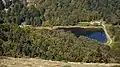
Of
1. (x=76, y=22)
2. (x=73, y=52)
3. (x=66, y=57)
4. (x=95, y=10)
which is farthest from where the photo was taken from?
(x=95, y=10)

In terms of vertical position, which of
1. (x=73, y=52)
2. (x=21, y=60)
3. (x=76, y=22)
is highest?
(x=21, y=60)

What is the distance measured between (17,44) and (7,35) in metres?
3.44

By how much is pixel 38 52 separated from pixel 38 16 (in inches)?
1534

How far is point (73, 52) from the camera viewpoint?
24109mm

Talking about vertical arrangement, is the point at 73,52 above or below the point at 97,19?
above

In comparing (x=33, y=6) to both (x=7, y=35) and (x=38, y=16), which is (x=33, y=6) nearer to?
(x=38, y=16)

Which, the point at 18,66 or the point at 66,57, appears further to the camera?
the point at 66,57

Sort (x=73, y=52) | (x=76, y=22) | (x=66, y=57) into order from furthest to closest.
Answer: (x=76, y=22)
(x=73, y=52)
(x=66, y=57)

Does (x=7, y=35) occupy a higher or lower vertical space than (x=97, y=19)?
higher

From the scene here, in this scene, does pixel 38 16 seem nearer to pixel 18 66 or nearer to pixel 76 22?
pixel 76 22

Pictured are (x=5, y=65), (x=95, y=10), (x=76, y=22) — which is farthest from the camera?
(x=95, y=10)

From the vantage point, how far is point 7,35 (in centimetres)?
2683

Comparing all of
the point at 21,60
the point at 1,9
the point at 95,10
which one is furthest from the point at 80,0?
the point at 21,60

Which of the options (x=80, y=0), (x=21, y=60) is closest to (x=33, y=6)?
(x=80, y=0)
